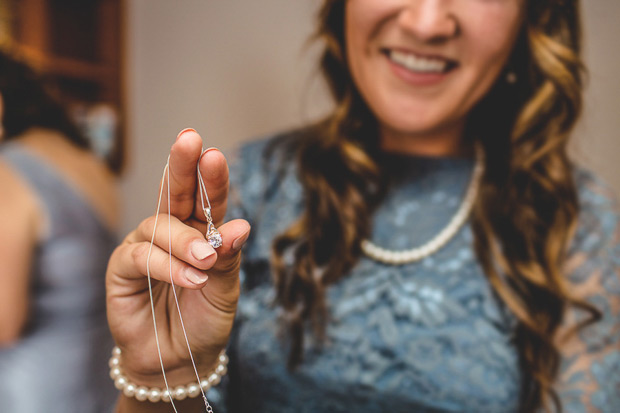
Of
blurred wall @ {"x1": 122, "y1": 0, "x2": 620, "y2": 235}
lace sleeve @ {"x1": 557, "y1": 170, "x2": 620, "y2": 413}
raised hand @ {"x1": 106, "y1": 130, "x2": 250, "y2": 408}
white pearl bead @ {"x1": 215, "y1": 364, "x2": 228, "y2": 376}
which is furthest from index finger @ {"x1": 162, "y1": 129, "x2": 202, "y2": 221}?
blurred wall @ {"x1": 122, "y1": 0, "x2": 620, "y2": 235}

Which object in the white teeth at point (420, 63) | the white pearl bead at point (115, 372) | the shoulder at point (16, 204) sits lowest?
the shoulder at point (16, 204)

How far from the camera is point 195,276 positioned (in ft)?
1.20

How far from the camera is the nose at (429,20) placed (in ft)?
2.51

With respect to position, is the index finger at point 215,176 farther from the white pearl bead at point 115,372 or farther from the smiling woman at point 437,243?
the smiling woman at point 437,243

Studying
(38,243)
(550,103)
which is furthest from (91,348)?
(550,103)

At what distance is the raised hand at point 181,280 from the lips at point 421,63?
1.81 feet

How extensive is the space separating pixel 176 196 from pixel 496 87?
803 mm

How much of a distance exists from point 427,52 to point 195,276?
0.61m

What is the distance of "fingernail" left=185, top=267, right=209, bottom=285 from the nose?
0.59 metres

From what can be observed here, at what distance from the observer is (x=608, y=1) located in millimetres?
1209

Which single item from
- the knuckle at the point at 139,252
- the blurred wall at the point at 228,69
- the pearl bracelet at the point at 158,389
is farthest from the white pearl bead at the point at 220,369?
the blurred wall at the point at 228,69

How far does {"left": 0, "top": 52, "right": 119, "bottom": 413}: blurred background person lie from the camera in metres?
1.12

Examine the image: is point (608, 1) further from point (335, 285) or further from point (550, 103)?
point (335, 285)

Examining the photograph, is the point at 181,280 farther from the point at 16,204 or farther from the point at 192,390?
the point at 16,204
